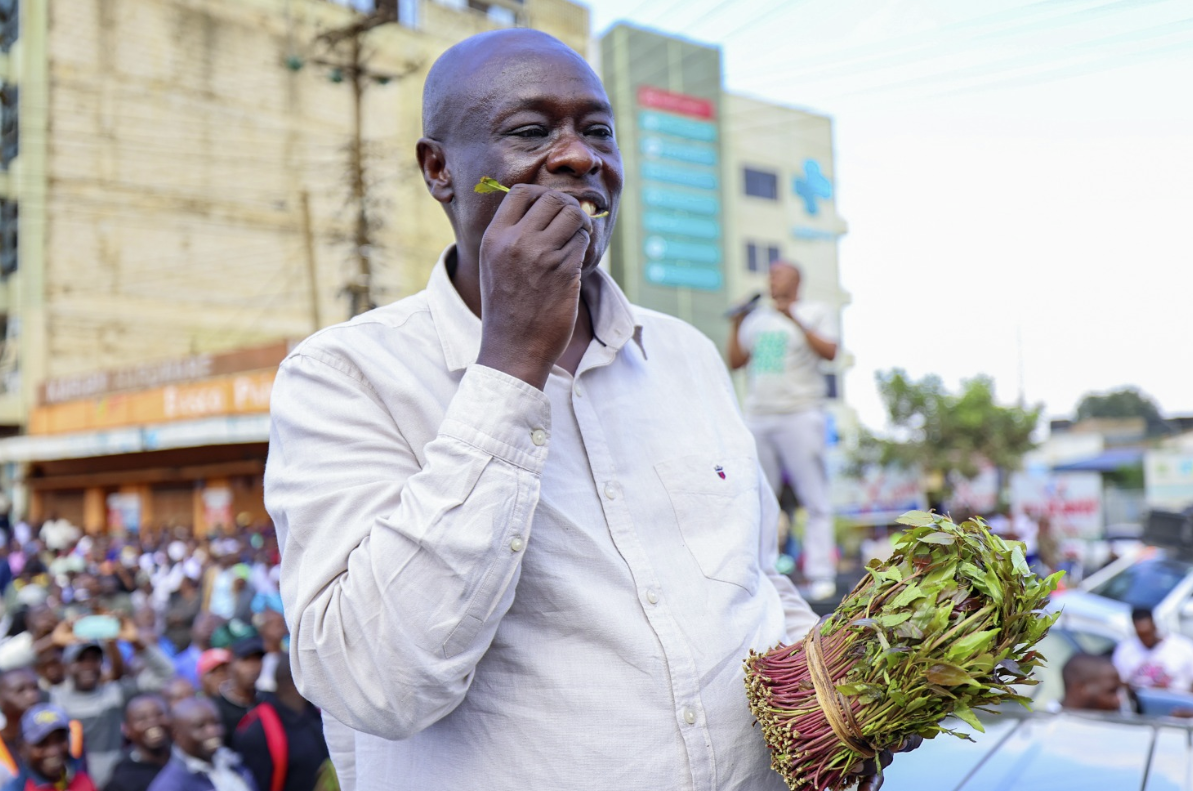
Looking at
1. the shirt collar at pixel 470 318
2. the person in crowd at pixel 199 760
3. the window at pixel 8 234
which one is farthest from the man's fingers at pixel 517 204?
the window at pixel 8 234

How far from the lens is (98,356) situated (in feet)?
97.0

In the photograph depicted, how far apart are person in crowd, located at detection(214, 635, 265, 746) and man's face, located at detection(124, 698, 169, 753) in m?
0.48

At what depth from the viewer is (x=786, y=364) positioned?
20.0 ft

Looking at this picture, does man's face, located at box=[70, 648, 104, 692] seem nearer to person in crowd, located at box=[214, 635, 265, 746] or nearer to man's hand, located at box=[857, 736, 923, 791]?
person in crowd, located at box=[214, 635, 265, 746]

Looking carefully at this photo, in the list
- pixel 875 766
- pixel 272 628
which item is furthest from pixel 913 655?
pixel 272 628

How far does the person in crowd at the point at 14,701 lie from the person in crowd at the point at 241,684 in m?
0.90

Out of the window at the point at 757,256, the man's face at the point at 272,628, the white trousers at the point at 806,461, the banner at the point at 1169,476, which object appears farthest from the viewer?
the window at the point at 757,256

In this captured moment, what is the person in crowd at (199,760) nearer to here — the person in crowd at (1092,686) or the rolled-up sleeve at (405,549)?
the rolled-up sleeve at (405,549)

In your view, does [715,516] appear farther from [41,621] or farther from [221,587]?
[221,587]

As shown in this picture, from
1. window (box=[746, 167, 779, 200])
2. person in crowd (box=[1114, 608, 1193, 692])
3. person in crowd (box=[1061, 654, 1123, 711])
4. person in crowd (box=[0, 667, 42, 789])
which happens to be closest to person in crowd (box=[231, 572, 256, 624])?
person in crowd (box=[0, 667, 42, 789])

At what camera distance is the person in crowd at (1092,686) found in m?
5.95

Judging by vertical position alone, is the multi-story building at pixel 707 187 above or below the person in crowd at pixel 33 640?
above

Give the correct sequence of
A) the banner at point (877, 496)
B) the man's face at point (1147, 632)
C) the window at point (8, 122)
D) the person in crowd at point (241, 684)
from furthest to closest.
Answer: the window at point (8, 122)
the banner at point (877, 496)
the man's face at point (1147, 632)
the person in crowd at point (241, 684)

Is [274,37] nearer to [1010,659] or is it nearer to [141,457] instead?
[141,457]
